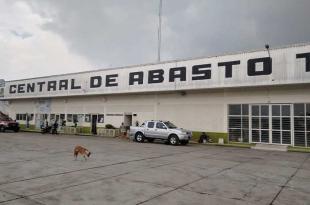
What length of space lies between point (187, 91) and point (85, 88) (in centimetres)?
1211

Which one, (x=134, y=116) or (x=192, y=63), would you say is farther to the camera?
(x=134, y=116)

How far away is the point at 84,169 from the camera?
35.4 feet

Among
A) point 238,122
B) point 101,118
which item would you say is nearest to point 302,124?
point 238,122

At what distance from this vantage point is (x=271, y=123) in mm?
23375

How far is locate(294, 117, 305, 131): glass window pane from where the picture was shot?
876 inches

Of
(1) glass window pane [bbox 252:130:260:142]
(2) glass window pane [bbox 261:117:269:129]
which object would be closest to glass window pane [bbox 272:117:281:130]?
(2) glass window pane [bbox 261:117:269:129]

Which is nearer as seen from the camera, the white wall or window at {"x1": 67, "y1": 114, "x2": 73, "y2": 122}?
the white wall

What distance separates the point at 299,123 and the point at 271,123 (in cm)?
190

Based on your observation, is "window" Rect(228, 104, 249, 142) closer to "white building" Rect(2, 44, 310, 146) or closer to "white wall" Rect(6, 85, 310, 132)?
"white building" Rect(2, 44, 310, 146)

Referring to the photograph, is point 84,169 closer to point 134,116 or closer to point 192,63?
point 192,63

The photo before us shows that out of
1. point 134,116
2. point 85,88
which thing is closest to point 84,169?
point 134,116

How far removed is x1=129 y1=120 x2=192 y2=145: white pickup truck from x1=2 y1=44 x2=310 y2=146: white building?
347 cm

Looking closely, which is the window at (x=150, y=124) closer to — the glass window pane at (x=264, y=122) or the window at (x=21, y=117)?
the glass window pane at (x=264, y=122)

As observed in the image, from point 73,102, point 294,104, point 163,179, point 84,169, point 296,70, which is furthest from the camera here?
point 73,102
